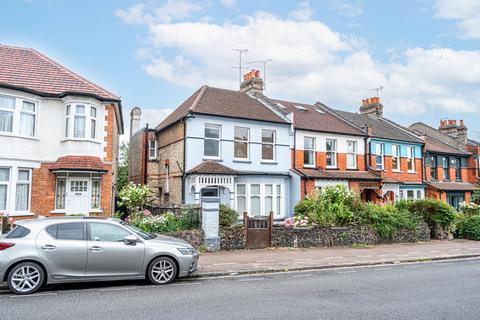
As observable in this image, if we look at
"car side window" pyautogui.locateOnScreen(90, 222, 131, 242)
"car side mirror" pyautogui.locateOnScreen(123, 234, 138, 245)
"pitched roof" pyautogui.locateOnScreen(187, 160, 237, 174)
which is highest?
"pitched roof" pyautogui.locateOnScreen(187, 160, 237, 174)

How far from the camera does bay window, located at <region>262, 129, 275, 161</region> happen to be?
21.9 m

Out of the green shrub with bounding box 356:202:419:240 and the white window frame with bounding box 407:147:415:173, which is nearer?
the green shrub with bounding box 356:202:419:240

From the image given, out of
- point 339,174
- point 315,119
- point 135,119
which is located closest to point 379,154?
point 339,174

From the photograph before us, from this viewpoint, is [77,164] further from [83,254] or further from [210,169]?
[83,254]

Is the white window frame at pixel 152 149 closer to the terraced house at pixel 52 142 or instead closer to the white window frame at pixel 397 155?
the terraced house at pixel 52 142

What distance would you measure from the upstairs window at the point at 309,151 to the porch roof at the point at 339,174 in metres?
0.62

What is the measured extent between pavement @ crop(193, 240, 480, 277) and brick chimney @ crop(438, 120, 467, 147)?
2129 centimetres

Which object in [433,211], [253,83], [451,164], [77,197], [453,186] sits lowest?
[433,211]

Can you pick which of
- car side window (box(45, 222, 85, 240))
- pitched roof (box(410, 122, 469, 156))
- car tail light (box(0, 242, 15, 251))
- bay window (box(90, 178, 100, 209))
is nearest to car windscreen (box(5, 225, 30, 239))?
car tail light (box(0, 242, 15, 251))

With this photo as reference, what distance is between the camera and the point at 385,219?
16.8 metres

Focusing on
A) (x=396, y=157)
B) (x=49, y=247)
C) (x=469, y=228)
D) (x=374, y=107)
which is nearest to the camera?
(x=49, y=247)

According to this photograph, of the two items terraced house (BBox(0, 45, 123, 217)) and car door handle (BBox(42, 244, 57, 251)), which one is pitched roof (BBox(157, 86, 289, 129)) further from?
car door handle (BBox(42, 244, 57, 251))

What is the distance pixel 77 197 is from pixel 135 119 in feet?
41.0

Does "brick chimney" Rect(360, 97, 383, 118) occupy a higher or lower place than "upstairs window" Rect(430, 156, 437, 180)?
higher
